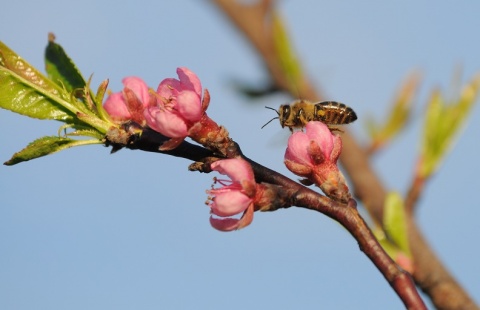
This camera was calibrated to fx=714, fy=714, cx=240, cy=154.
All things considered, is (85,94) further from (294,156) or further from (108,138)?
(294,156)

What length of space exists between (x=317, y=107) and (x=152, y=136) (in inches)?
39.6

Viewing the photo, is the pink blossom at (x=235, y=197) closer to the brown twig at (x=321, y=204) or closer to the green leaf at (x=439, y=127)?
the brown twig at (x=321, y=204)

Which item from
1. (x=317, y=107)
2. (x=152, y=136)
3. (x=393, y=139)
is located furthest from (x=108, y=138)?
(x=393, y=139)

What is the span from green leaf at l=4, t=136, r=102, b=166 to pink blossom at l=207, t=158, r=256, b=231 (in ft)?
1.24

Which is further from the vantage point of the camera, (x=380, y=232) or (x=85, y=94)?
(x=380, y=232)

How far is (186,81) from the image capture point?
1.99 meters

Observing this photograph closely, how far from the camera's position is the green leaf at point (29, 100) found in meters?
1.98

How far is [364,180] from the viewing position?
374 cm

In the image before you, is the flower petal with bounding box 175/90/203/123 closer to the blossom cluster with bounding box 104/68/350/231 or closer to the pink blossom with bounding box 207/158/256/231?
the blossom cluster with bounding box 104/68/350/231

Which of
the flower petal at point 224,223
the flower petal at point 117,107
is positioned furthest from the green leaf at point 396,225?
the flower petal at point 117,107

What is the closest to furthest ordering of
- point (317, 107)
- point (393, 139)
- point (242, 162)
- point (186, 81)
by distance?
point (242, 162) < point (186, 81) < point (317, 107) < point (393, 139)

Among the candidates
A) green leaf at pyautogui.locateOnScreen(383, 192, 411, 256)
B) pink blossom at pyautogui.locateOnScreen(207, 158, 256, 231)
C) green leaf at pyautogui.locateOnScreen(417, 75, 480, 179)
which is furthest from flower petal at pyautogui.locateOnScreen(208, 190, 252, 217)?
green leaf at pyautogui.locateOnScreen(417, 75, 480, 179)

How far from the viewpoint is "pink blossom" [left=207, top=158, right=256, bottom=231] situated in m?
1.84

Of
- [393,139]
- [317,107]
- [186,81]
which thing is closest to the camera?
[186,81]
